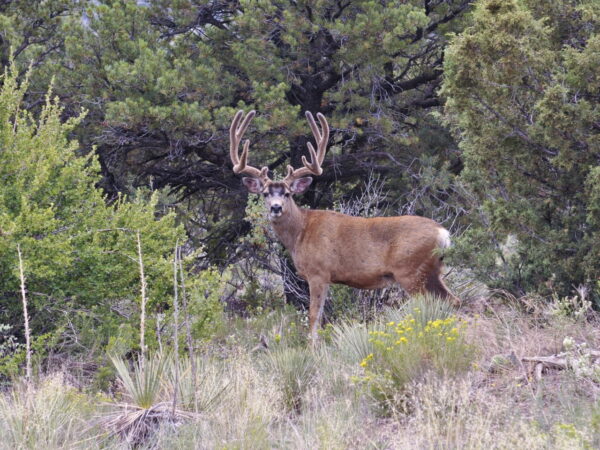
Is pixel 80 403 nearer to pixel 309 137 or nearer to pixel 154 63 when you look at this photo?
pixel 154 63

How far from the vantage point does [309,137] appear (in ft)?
40.7

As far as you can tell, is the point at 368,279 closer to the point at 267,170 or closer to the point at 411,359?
the point at 267,170

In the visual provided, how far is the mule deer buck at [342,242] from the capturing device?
989cm

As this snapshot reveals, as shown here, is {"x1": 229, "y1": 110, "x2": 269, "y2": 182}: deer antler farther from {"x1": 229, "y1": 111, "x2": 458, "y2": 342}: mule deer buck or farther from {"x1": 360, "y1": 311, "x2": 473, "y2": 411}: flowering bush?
{"x1": 360, "y1": 311, "x2": 473, "y2": 411}: flowering bush

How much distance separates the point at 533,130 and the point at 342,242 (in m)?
3.06

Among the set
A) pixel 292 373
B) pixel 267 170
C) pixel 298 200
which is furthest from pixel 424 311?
pixel 298 200

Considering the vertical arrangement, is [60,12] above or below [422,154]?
above

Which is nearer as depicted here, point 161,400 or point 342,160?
point 161,400

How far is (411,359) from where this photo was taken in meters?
6.39

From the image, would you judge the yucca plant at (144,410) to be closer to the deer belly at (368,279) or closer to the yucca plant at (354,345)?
the yucca plant at (354,345)

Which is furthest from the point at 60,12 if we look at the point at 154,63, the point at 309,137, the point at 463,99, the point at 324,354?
the point at 324,354

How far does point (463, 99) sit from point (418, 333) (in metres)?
3.08

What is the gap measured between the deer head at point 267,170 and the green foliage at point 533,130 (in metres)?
2.28

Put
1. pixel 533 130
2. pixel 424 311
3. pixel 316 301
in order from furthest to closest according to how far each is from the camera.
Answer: pixel 316 301 < pixel 533 130 < pixel 424 311
